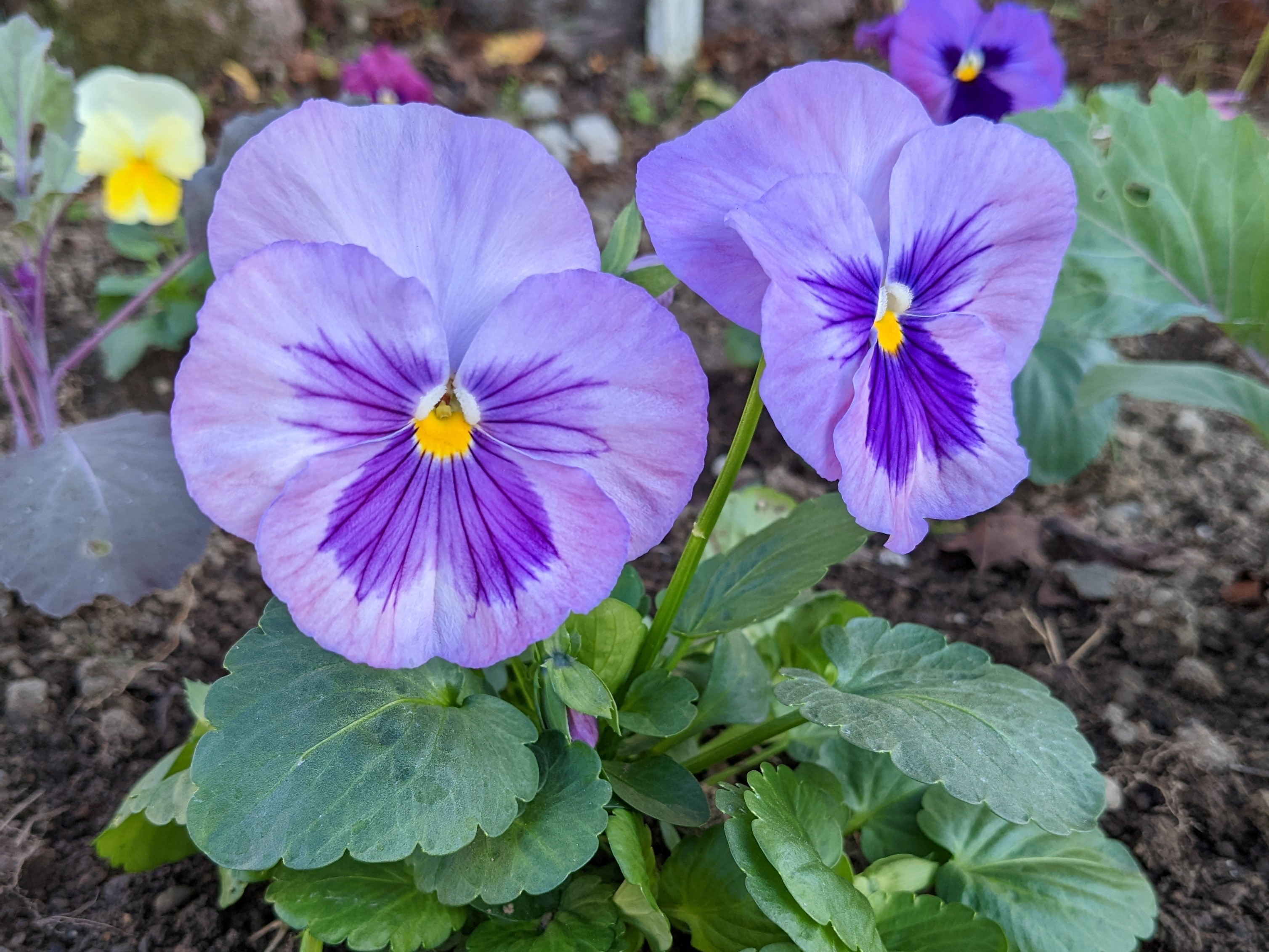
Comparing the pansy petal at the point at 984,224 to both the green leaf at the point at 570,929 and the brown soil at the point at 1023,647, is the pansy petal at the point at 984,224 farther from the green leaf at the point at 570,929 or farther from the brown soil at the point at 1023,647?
the brown soil at the point at 1023,647

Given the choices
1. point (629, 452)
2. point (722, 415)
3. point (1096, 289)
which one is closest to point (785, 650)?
point (629, 452)

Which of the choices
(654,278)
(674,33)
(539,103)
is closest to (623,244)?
(654,278)

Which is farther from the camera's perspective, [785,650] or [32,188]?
[32,188]

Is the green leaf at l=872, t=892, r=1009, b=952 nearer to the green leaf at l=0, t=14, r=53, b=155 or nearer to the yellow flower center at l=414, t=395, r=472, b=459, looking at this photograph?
the yellow flower center at l=414, t=395, r=472, b=459

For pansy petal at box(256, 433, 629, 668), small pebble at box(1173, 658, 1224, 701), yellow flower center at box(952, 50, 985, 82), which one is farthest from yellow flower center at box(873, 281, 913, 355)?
yellow flower center at box(952, 50, 985, 82)

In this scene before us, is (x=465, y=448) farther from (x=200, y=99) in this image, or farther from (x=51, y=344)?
(x=200, y=99)

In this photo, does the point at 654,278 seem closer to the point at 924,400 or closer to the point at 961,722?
the point at 924,400
